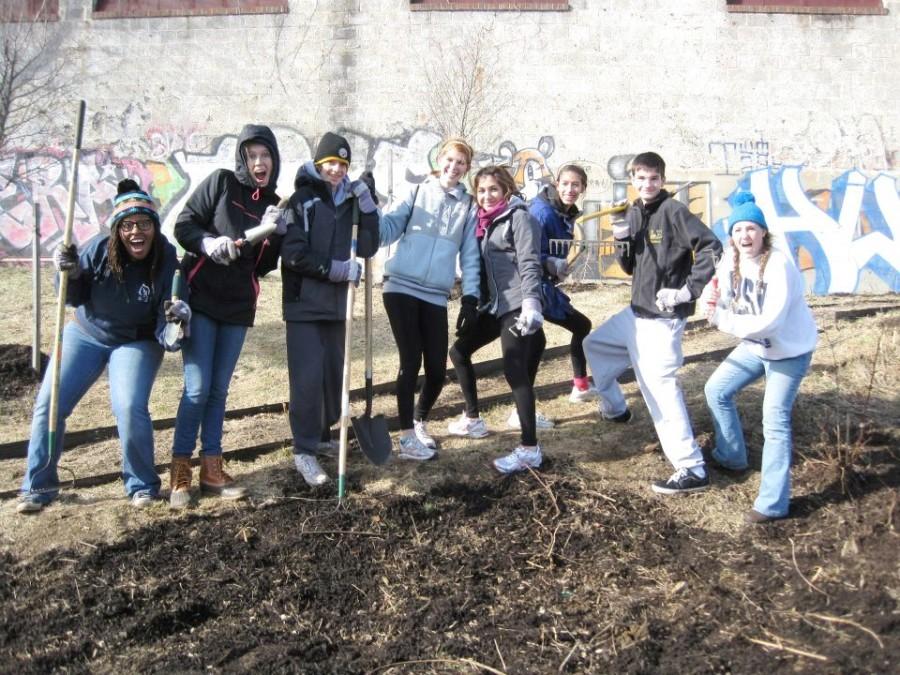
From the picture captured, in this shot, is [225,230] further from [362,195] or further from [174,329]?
[362,195]

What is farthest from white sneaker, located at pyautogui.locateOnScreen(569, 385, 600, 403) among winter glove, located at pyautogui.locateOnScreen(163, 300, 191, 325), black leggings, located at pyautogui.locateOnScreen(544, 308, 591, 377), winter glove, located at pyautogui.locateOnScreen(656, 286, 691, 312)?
winter glove, located at pyautogui.locateOnScreen(163, 300, 191, 325)

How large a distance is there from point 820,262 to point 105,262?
13.5 metres

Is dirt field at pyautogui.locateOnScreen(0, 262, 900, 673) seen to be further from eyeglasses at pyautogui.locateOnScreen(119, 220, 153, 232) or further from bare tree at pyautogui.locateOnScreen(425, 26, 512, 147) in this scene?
bare tree at pyautogui.locateOnScreen(425, 26, 512, 147)

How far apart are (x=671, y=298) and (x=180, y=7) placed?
13.1 meters

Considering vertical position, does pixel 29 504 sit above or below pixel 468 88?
below

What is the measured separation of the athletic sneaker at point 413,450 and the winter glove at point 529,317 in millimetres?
1059

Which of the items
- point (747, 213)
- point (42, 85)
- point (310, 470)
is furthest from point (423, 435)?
point (42, 85)

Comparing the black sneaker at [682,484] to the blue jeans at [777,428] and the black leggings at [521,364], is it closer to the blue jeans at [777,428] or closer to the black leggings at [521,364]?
the blue jeans at [777,428]

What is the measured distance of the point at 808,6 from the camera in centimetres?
1463

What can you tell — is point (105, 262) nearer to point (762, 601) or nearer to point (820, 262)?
point (762, 601)

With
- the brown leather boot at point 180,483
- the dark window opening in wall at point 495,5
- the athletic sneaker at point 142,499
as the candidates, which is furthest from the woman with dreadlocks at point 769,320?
the dark window opening in wall at point 495,5

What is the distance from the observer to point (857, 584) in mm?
3975

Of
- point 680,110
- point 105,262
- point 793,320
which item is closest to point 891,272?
point 680,110

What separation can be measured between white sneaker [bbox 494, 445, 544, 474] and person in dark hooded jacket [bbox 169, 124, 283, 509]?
5.20 feet
